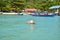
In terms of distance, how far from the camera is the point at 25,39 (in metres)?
21.8

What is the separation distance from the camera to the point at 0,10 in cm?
9919

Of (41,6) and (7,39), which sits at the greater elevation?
(7,39)

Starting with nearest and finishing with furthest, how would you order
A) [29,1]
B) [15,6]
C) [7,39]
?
1. [7,39]
2. [15,6]
3. [29,1]

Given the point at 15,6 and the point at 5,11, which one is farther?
the point at 15,6

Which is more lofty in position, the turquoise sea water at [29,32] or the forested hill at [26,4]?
the turquoise sea water at [29,32]

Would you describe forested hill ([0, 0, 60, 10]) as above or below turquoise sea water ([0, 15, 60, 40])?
below

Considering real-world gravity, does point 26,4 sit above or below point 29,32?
below

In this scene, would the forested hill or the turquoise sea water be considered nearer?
the turquoise sea water

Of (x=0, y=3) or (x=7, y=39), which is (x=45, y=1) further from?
(x=7, y=39)

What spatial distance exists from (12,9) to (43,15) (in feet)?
96.2

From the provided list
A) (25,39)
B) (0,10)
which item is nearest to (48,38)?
(25,39)

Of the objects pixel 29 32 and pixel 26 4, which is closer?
pixel 29 32

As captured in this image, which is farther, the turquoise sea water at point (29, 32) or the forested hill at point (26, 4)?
the forested hill at point (26, 4)

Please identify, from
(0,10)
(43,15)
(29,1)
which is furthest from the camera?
(29,1)
